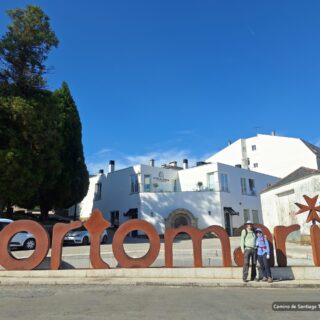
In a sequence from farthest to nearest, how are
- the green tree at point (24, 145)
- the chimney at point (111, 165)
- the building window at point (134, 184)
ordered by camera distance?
the chimney at point (111, 165), the building window at point (134, 184), the green tree at point (24, 145)

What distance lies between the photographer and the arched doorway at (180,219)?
35.4 metres

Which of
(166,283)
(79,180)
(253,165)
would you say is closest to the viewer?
(166,283)

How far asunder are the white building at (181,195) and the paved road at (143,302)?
25805 millimetres

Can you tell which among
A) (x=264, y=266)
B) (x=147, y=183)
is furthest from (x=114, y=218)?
(x=264, y=266)

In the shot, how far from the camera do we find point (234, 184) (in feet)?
129

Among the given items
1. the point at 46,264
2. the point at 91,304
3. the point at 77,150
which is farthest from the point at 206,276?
the point at 77,150

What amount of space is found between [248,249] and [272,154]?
39.9 m

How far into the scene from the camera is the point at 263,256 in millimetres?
10320

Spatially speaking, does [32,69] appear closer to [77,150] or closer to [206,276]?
[77,150]

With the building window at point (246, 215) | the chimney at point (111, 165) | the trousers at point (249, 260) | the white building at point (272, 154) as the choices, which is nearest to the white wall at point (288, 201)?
the trousers at point (249, 260)

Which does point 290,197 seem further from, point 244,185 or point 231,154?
point 231,154

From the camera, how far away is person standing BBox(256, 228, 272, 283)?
1032cm

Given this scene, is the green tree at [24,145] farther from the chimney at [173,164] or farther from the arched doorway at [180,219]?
the chimney at [173,164]

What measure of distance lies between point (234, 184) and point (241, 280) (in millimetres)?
29227
